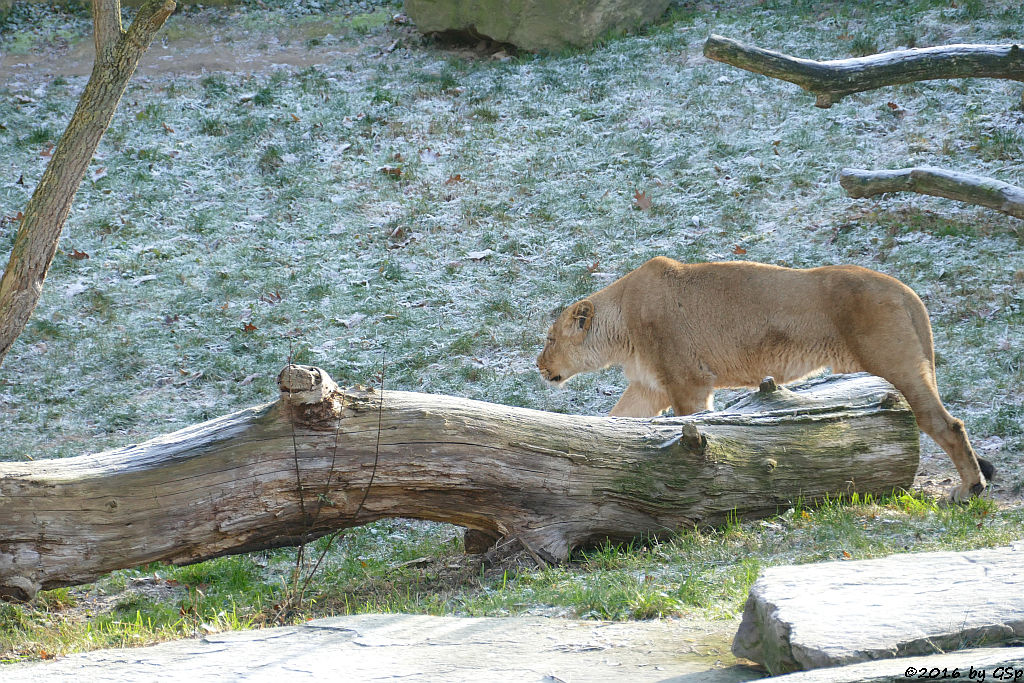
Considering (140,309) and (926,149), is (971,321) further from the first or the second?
(140,309)

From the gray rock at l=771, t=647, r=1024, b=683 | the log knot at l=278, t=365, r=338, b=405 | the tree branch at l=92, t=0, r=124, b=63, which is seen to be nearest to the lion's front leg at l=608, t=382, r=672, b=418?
the log knot at l=278, t=365, r=338, b=405

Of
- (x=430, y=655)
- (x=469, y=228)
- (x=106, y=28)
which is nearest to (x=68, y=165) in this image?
(x=106, y=28)

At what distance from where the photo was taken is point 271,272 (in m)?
12.4

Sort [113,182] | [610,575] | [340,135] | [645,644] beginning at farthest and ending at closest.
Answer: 1. [340,135]
2. [113,182]
3. [610,575]
4. [645,644]

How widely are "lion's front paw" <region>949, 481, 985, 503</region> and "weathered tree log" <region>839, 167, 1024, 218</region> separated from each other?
4.22 meters

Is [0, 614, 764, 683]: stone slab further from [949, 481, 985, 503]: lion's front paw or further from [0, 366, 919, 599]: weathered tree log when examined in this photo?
[949, 481, 985, 503]: lion's front paw

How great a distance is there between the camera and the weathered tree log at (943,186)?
10.1m

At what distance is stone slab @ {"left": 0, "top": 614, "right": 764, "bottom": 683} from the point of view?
3.93m

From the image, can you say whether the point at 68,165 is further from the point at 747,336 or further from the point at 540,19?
the point at 540,19

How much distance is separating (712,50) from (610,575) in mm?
4465

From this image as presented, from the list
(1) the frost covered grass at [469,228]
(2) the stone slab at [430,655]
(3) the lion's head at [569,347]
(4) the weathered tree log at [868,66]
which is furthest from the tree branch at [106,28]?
(4) the weathered tree log at [868,66]

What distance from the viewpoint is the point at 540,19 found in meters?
17.0

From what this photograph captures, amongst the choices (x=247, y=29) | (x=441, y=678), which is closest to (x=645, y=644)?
(x=441, y=678)

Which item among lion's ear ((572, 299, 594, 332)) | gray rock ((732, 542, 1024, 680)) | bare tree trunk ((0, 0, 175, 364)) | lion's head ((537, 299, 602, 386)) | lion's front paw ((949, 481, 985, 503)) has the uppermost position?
bare tree trunk ((0, 0, 175, 364))
